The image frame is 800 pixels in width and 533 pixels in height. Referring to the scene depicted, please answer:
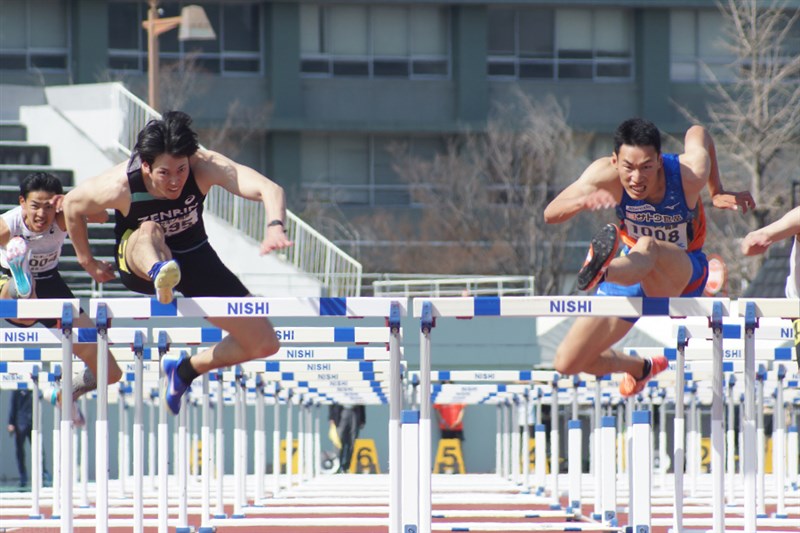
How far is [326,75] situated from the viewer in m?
43.6

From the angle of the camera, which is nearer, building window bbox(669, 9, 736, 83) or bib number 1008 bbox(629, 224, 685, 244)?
bib number 1008 bbox(629, 224, 685, 244)

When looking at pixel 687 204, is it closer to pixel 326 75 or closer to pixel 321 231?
pixel 321 231

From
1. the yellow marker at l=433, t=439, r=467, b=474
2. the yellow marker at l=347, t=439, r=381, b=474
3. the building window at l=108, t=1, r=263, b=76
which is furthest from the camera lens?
A: the building window at l=108, t=1, r=263, b=76

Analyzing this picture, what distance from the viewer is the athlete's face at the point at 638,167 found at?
802cm

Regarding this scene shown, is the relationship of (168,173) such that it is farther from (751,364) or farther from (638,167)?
(751,364)

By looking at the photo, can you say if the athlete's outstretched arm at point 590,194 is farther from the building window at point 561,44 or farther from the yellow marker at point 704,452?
the building window at point 561,44

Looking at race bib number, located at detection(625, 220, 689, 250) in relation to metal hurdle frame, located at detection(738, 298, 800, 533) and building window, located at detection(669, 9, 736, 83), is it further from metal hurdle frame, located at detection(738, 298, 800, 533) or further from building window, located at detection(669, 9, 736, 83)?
building window, located at detection(669, 9, 736, 83)

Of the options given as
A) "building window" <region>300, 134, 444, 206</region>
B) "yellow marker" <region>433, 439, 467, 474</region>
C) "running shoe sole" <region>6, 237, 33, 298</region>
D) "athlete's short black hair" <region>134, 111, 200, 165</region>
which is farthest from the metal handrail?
"athlete's short black hair" <region>134, 111, 200, 165</region>

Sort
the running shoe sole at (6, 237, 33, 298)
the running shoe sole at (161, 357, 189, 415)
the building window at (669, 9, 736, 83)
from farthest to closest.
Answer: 1. the building window at (669, 9, 736, 83)
2. the running shoe sole at (6, 237, 33, 298)
3. the running shoe sole at (161, 357, 189, 415)

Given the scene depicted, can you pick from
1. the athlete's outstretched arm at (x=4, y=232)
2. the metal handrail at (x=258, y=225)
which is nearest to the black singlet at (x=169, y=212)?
the athlete's outstretched arm at (x=4, y=232)

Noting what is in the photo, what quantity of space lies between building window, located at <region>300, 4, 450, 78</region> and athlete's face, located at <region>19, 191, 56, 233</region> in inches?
1343

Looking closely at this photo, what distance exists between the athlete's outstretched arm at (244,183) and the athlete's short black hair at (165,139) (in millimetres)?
176

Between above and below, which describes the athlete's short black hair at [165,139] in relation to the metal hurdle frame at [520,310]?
above

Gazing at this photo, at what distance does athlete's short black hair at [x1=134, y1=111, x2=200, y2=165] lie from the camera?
7.88 meters
